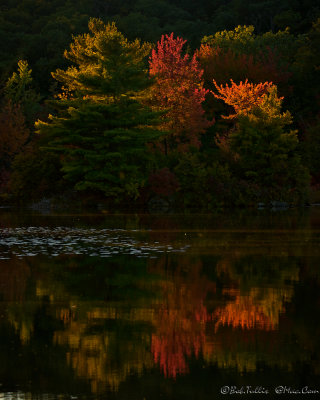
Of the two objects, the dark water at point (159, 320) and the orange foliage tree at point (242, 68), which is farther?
the orange foliage tree at point (242, 68)

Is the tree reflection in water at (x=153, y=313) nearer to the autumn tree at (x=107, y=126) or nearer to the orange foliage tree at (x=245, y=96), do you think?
the autumn tree at (x=107, y=126)

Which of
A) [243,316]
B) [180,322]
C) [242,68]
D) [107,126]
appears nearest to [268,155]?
[107,126]

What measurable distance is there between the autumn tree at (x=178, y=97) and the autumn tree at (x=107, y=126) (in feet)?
9.29

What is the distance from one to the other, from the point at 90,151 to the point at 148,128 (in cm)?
464

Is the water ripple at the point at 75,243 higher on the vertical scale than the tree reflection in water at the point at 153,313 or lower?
higher

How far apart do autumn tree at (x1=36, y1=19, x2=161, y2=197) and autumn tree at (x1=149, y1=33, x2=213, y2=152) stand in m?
2.83

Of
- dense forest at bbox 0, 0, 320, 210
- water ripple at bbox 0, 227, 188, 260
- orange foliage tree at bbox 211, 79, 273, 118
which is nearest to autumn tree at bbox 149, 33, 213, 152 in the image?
dense forest at bbox 0, 0, 320, 210

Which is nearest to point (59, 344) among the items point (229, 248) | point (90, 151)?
point (229, 248)

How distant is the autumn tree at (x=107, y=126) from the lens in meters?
52.4

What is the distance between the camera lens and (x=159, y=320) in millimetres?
12234

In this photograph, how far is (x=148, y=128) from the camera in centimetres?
5472

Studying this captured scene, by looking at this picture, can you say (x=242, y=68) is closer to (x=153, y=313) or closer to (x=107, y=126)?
(x=107, y=126)

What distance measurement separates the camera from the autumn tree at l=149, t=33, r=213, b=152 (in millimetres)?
58688

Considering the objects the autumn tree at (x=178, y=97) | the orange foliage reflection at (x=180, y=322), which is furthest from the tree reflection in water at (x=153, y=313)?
the autumn tree at (x=178, y=97)
